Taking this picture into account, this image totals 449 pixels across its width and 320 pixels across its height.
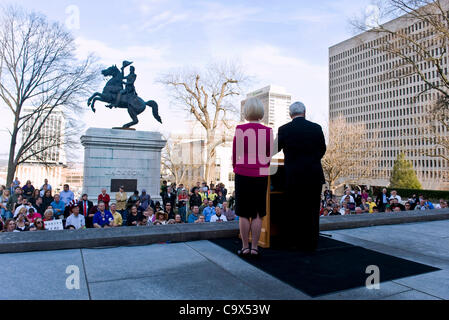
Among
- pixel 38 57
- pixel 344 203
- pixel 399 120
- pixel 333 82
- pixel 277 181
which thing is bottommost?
pixel 344 203

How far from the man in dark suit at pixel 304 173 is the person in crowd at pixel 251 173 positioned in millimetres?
383

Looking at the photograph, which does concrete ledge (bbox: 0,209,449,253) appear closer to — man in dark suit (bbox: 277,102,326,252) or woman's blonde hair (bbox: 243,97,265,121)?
man in dark suit (bbox: 277,102,326,252)

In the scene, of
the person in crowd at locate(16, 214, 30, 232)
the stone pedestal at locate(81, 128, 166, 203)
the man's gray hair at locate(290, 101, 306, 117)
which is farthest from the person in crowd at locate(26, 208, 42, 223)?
the man's gray hair at locate(290, 101, 306, 117)

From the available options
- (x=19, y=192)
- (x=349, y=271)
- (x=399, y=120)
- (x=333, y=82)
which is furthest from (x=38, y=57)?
(x=333, y=82)

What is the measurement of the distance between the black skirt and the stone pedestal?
11.2 m

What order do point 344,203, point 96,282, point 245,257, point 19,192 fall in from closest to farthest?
point 96,282 < point 245,257 < point 19,192 < point 344,203

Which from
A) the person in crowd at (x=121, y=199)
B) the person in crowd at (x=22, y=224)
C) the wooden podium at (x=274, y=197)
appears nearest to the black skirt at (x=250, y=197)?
the wooden podium at (x=274, y=197)

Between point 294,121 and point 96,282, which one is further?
point 294,121

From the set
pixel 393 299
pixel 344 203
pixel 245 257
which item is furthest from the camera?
pixel 344 203

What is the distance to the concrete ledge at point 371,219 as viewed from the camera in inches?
232

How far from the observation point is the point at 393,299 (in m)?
2.58

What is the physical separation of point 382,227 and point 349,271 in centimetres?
353

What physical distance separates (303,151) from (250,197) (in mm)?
912
